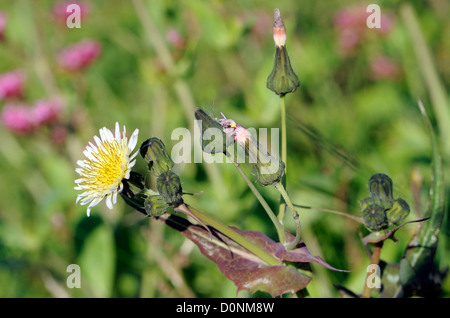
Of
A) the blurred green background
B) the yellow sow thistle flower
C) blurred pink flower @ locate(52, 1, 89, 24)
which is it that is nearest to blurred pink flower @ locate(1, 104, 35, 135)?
the blurred green background

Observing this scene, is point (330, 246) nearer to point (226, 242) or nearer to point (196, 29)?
point (226, 242)

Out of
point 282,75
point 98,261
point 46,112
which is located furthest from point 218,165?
point 282,75

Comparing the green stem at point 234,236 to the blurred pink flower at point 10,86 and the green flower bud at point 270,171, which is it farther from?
the blurred pink flower at point 10,86

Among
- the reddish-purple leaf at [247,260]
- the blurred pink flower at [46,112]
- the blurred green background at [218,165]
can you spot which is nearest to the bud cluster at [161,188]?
the reddish-purple leaf at [247,260]

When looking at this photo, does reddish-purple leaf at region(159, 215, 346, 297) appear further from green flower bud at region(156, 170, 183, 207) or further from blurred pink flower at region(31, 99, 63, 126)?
blurred pink flower at region(31, 99, 63, 126)
